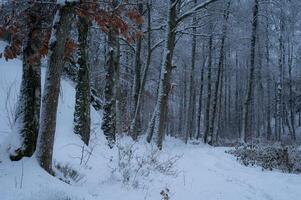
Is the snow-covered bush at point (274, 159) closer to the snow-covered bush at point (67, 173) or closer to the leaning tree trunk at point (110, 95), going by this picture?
the leaning tree trunk at point (110, 95)

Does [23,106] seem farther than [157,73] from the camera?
No

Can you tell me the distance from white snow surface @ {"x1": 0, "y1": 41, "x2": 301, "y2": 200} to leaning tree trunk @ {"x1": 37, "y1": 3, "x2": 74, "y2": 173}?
9.2 inches

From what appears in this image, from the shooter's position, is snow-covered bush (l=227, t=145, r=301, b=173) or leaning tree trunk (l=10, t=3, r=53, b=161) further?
snow-covered bush (l=227, t=145, r=301, b=173)

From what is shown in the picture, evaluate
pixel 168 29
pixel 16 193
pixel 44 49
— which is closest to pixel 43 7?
pixel 44 49

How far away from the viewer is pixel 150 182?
6996 mm

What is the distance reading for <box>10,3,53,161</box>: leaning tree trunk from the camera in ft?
18.5

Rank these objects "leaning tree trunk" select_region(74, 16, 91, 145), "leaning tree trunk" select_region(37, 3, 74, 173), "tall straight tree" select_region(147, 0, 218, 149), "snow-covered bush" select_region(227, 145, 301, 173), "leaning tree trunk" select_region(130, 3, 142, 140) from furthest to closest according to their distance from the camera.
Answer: "leaning tree trunk" select_region(130, 3, 142, 140) → "tall straight tree" select_region(147, 0, 218, 149) → "snow-covered bush" select_region(227, 145, 301, 173) → "leaning tree trunk" select_region(74, 16, 91, 145) → "leaning tree trunk" select_region(37, 3, 74, 173)

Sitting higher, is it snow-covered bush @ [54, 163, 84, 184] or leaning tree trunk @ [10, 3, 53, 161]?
leaning tree trunk @ [10, 3, 53, 161]

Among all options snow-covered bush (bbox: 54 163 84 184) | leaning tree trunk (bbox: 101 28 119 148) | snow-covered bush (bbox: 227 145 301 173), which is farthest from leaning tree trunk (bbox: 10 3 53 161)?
snow-covered bush (bbox: 227 145 301 173)

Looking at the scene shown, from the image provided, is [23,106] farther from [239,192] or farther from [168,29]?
[168,29]

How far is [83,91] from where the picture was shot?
909 cm

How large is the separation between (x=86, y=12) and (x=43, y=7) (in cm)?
119

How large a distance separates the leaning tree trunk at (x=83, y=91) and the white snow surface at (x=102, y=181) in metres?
0.30

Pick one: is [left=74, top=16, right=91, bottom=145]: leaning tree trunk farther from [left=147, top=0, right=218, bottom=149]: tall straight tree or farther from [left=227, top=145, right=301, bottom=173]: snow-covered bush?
[left=227, top=145, right=301, bottom=173]: snow-covered bush
